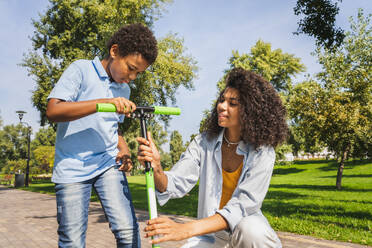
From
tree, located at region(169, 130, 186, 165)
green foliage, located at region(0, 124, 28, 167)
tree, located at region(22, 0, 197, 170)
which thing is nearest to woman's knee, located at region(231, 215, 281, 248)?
tree, located at region(22, 0, 197, 170)

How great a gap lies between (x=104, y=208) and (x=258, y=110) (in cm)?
139

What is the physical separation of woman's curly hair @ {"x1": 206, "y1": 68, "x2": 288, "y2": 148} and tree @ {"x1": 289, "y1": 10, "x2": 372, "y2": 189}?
13.3 metres

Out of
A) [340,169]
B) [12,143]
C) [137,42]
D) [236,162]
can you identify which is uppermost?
[12,143]

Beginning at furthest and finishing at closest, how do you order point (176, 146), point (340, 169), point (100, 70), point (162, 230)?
point (176, 146) < point (340, 169) < point (100, 70) < point (162, 230)

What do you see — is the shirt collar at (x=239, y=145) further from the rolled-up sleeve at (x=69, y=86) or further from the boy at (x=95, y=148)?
the rolled-up sleeve at (x=69, y=86)

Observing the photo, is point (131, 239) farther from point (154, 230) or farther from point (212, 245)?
point (154, 230)

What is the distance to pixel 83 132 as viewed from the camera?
249 cm

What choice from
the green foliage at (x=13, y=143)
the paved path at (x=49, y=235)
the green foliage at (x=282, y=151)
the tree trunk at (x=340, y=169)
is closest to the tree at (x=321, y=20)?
the paved path at (x=49, y=235)

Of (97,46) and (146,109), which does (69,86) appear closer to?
(146,109)

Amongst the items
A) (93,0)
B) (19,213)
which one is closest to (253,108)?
(19,213)

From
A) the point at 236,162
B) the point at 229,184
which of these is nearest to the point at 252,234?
the point at 229,184

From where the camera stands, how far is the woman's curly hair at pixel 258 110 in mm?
2240

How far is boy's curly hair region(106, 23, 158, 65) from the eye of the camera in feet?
8.16

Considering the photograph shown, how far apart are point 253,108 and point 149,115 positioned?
0.73 meters
